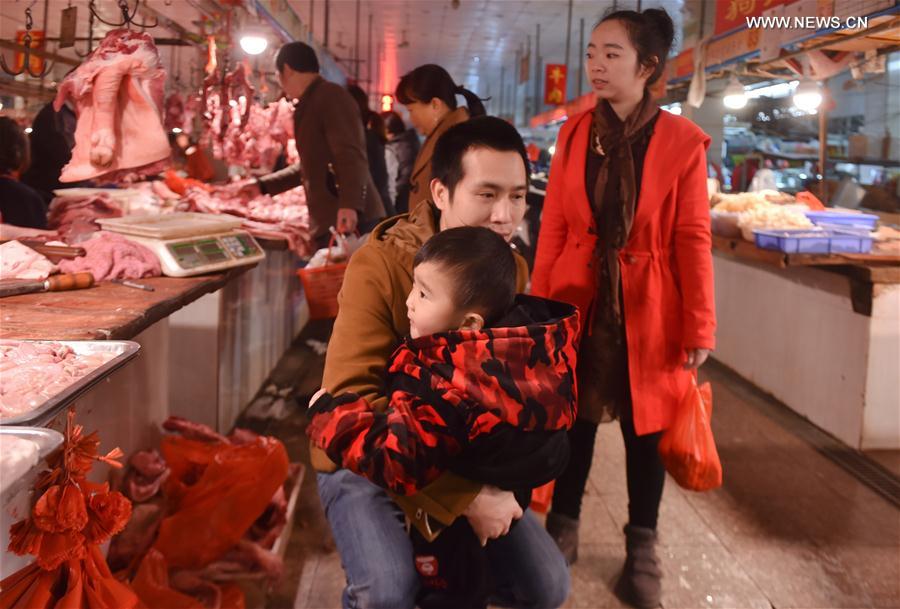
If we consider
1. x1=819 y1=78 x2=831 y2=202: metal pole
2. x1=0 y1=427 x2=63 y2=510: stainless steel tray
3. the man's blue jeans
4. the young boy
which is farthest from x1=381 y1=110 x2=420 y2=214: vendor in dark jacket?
x1=0 y1=427 x2=63 y2=510: stainless steel tray

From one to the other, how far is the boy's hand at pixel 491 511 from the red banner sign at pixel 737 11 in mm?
3710

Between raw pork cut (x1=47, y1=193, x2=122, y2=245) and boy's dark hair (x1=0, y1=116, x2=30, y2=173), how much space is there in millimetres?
340

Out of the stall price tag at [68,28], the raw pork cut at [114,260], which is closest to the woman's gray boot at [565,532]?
the raw pork cut at [114,260]

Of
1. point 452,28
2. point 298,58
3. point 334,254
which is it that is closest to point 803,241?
point 334,254

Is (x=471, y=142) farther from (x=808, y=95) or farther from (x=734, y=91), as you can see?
(x=734, y=91)

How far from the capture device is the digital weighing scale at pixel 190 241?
299cm

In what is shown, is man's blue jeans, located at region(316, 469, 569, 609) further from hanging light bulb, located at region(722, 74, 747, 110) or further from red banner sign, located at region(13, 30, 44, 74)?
hanging light bulb, located at region(722, 74, 747, 110)

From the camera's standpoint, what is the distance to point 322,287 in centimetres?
391

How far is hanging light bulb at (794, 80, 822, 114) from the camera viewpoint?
559cm

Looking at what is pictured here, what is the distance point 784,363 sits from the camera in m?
5.15

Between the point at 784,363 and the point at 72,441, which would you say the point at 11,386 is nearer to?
the point at 72,441

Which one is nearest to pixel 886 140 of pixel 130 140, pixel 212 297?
pixel 212 297

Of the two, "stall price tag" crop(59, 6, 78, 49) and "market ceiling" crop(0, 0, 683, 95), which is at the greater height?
"market ceiling" crop(0, 0, 683, 95)

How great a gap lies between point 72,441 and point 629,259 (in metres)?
1.83
